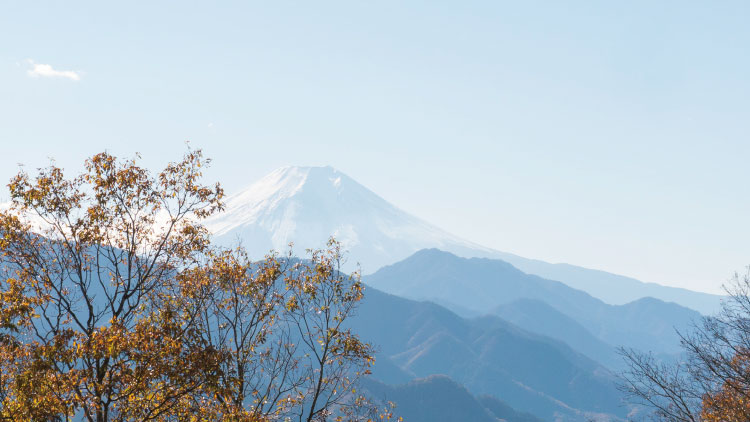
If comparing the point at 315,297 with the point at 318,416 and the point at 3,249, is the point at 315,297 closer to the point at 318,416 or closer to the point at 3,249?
the point at 318,416

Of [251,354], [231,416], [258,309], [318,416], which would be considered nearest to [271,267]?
[258,309]

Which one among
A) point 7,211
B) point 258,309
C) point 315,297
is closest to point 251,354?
point 258,309

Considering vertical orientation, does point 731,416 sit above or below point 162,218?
below

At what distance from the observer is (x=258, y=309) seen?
2520 centimetres

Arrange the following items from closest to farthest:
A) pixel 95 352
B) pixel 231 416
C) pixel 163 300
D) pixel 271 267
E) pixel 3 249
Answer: pixel 95 352
pixel 231 416
pixel 3 249
pixel 163 300
pixel 271 267

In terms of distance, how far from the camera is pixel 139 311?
884 inches

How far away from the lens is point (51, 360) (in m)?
17.5

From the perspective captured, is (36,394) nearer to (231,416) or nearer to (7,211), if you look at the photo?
(231,416)

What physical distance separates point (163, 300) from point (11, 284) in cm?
586

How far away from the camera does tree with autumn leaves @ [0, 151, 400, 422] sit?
687 inches

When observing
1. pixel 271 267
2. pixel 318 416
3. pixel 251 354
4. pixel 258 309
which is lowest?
pixel 318 416

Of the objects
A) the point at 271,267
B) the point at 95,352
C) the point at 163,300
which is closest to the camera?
the point at 95,352

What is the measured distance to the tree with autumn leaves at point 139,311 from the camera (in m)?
17.4

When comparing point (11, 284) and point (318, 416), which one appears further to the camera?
point (318, 416)
